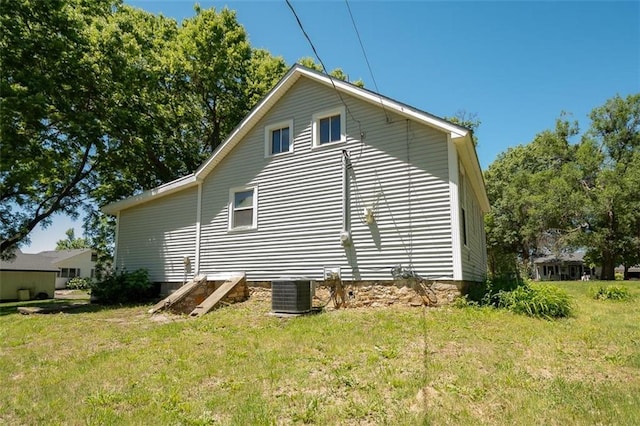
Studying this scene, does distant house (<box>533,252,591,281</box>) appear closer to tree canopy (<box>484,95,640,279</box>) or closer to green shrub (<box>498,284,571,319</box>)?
tree canopy (<box>484,95,640,279</box>)

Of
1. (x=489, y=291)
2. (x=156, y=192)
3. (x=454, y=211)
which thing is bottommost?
(x=489, y=291)

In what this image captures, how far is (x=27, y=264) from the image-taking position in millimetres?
25812

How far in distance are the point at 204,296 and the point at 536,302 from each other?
878 cm

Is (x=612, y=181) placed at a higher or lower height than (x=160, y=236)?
higher

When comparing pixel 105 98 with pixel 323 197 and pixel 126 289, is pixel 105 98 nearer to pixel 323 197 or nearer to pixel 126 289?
pixel 126 289

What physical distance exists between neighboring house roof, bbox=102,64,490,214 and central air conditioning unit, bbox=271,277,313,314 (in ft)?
15.7

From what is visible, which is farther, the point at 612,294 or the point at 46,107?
the point at 46,107

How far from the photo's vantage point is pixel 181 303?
10164 millimetres

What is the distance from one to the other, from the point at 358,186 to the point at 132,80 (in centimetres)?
1315

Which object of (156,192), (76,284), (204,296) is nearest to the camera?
(204,296)

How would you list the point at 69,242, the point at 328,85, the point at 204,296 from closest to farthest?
the point at 328,85
the point at 204,296
the point at 69,242

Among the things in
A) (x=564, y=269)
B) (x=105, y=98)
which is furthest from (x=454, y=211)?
(x=564, y=269)

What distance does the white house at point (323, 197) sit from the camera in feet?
29.1

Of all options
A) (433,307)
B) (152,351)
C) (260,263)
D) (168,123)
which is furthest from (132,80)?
(433,307)
